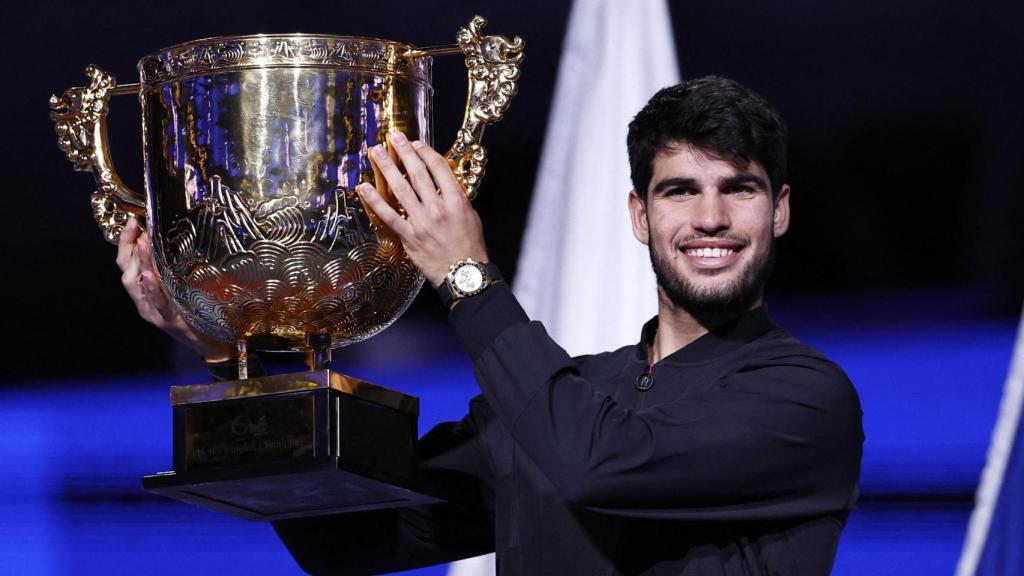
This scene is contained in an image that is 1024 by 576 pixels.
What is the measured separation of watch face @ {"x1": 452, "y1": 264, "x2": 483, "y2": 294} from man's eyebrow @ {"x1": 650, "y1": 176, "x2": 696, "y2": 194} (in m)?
0.34

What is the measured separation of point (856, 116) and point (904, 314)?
1.28ft

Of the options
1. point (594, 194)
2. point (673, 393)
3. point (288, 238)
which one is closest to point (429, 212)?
point (288, 238)

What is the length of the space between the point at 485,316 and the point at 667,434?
0.90 ft

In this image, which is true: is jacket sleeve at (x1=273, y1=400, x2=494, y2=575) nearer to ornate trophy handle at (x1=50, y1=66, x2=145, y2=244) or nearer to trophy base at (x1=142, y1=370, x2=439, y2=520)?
trophy base at (x1=142, y1=370, x2=439, y2=520)

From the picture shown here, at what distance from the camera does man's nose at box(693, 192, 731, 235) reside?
2215 mm

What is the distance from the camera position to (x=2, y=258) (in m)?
3.51

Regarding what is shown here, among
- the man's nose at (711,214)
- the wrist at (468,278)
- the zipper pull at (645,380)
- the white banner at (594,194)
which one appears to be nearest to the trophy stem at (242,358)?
the wrist at (468,278)

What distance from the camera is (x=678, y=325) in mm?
2307

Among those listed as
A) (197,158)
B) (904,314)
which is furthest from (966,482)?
(197,158)

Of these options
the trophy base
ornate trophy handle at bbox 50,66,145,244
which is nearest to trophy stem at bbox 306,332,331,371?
the trophy base

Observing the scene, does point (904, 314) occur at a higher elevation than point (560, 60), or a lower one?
lower

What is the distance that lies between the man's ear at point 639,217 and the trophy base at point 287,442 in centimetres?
43

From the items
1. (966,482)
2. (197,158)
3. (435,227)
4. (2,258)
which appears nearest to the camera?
(435,227)

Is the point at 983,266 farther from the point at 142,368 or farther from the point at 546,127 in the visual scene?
the point at 142,368
